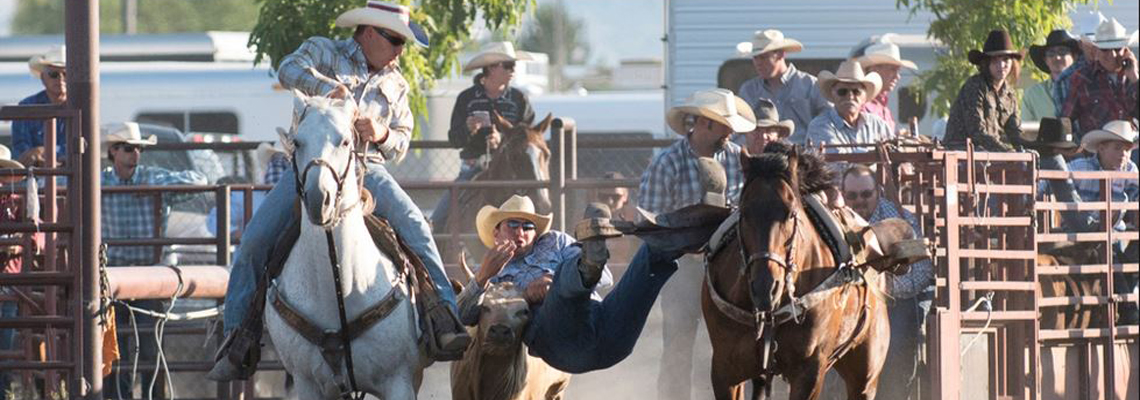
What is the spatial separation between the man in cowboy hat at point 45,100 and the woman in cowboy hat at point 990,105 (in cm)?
646

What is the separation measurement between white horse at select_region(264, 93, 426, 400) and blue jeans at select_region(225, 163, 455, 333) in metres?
0.15

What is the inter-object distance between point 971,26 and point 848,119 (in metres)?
Result: 3.88

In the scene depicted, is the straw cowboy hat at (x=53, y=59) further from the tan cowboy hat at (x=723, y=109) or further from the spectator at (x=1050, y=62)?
the spectator at (x=1050, y=62)

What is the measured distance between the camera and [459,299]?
405 inches

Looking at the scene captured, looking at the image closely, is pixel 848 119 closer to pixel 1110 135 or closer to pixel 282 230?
pixel 1110 135

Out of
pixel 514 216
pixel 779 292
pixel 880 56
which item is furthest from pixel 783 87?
pixel 779 292

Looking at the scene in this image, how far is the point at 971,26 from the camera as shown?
55.9ft

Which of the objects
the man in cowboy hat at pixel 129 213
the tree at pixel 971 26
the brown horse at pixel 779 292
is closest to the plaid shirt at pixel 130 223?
the man in cowboy hat at pixel 129 213

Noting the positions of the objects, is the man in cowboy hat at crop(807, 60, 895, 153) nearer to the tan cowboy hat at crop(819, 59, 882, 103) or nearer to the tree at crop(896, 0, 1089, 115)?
the tan cowboy hat at crop(819, 59, 882, 103)

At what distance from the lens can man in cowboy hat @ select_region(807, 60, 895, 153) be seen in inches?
527

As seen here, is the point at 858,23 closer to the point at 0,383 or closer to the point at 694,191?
the point at 694,191

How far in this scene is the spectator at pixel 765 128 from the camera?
43.4 ft

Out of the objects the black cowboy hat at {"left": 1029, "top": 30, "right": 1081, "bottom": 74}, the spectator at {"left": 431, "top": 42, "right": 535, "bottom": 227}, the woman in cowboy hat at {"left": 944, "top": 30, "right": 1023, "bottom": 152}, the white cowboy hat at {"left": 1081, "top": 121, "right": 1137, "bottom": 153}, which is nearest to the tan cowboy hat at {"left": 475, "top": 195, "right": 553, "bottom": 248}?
the woman in cowboy hat at {"left": 944, "top": 30, "right": 1023, "bottom": 152}

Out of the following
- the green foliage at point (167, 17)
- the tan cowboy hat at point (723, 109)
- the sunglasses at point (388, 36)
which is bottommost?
the green foliage at point (167, 17)
